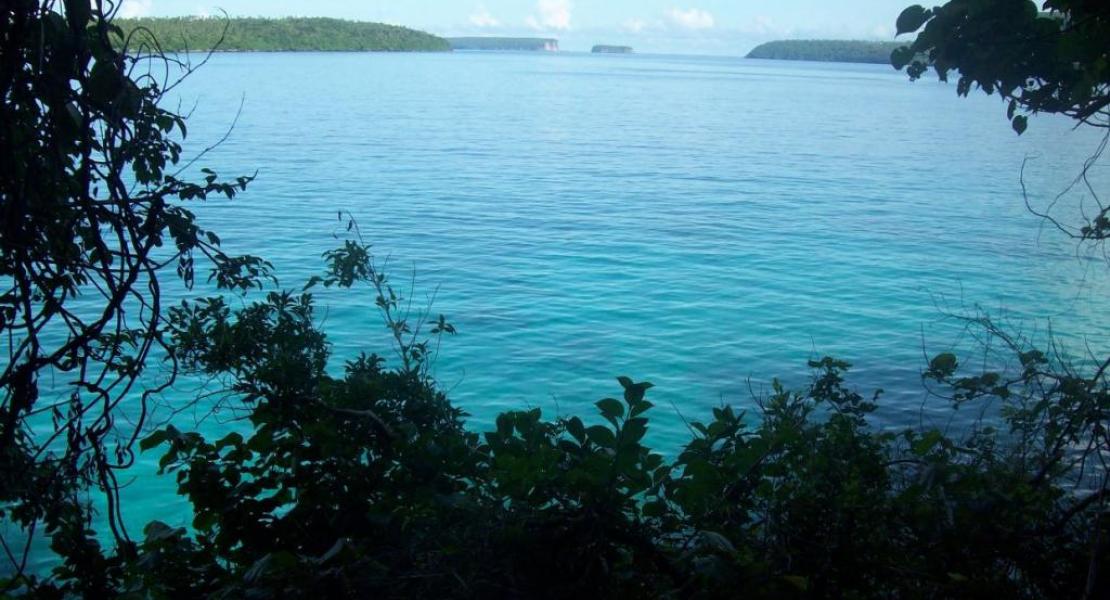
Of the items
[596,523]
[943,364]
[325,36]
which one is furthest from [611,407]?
[325,36]

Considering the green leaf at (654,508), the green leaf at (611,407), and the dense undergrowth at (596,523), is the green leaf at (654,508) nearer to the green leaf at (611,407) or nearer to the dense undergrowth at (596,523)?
the dense undergrowth at (596,523)

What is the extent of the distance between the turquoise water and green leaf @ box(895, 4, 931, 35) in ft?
5.01

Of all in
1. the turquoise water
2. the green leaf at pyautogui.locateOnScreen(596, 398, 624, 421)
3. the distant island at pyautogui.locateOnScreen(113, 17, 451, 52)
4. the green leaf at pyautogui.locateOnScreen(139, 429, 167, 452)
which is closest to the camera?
the green leaf at pyautogui.locateOnScreen(596, 398, 624, 421)

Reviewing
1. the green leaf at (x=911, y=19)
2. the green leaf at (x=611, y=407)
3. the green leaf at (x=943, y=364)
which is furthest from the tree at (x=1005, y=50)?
the green leaf at (x=611, y=407)

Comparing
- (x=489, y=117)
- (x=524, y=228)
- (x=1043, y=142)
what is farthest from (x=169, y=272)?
(x=1043, y=142)

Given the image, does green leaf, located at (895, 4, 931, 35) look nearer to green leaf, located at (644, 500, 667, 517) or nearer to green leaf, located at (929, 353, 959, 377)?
green leaf, located at (929, 353, 959, 377)

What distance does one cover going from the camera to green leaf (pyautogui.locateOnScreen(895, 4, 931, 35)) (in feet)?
11.9

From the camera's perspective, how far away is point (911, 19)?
3.63 metres

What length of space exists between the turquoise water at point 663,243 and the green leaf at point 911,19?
1.53 meters

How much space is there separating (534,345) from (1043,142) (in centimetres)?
3023

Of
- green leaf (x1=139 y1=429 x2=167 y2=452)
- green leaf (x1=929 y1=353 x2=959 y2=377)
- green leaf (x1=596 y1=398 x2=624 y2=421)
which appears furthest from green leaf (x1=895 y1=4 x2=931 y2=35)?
green leaf (x1=139 y1=429 x2=167 y2=452)

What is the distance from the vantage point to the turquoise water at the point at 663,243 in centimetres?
1062

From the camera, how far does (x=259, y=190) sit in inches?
832

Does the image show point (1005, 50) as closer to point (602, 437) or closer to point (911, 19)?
point (911, 19)
